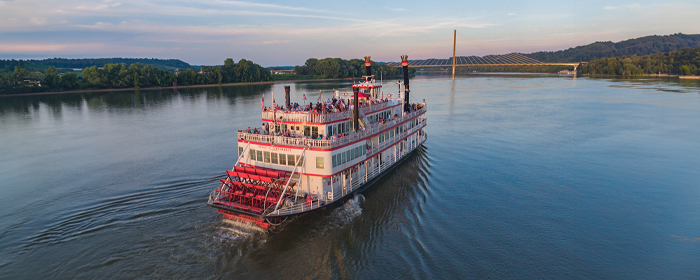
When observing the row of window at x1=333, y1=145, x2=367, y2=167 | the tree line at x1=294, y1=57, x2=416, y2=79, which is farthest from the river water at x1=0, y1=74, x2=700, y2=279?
the tree line at x1=294, y1=57, x2=416, y2=79

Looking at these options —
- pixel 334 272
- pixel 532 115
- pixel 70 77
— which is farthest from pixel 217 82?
pixel 334 272

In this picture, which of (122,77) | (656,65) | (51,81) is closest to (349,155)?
(51,81)

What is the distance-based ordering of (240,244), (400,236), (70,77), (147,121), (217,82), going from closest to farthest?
(240,244), (400,236), (147,121), (70,77), (217,82)

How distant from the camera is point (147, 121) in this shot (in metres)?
54.8

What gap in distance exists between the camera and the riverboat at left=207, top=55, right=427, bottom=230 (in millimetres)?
19734

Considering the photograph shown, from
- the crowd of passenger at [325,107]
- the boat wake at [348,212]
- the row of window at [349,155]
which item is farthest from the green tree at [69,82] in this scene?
the boat wake at [348,212]

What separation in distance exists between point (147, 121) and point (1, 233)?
38047mm

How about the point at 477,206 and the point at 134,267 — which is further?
the point at 477,206

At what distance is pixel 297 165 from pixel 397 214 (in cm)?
641

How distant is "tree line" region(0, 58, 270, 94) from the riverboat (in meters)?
97.4

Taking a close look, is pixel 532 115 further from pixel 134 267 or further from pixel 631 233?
pixel 134 267

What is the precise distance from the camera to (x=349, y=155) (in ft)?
72.3

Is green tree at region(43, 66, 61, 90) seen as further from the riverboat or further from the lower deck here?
the lower deck

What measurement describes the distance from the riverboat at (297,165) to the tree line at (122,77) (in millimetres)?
97382
